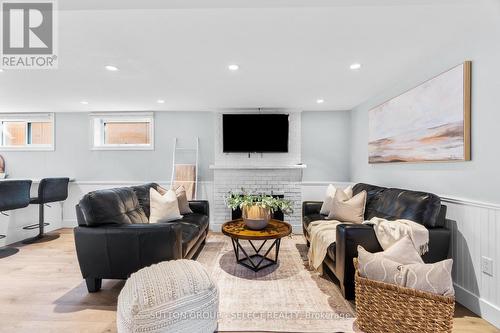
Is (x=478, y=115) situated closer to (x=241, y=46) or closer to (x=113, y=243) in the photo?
(x=241, y=46)

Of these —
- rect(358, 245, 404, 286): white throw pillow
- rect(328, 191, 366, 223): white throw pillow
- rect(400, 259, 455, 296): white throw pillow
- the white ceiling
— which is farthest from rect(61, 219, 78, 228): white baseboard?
rect(400, 259, 455, 296): white throw pillow

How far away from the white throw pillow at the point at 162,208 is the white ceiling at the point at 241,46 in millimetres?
1501

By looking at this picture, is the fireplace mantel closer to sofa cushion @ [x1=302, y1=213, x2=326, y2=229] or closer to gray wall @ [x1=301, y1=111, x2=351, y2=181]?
gray wall @ [x1=301, y1=111, x2=351, y2=181]

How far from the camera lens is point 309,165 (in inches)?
178

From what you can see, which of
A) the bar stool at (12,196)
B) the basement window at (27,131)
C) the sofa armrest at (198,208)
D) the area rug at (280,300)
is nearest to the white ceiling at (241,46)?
the basement window at (27,131)

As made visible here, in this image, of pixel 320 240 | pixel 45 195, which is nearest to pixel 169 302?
pixel 320 240

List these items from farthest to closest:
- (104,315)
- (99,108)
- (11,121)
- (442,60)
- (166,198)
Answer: (11,121), (99,108), (166,198), (442,60), (104,315)

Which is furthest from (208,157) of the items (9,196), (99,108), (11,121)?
(11,121)

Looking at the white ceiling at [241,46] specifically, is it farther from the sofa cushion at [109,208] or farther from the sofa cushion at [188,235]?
the sofa cushion at [188,235]

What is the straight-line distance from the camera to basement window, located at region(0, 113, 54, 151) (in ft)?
15.2

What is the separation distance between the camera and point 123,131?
4.71 m

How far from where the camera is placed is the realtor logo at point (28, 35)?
1.59m

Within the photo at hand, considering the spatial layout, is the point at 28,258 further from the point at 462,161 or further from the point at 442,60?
the point at 442,60

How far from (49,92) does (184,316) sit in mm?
3836
